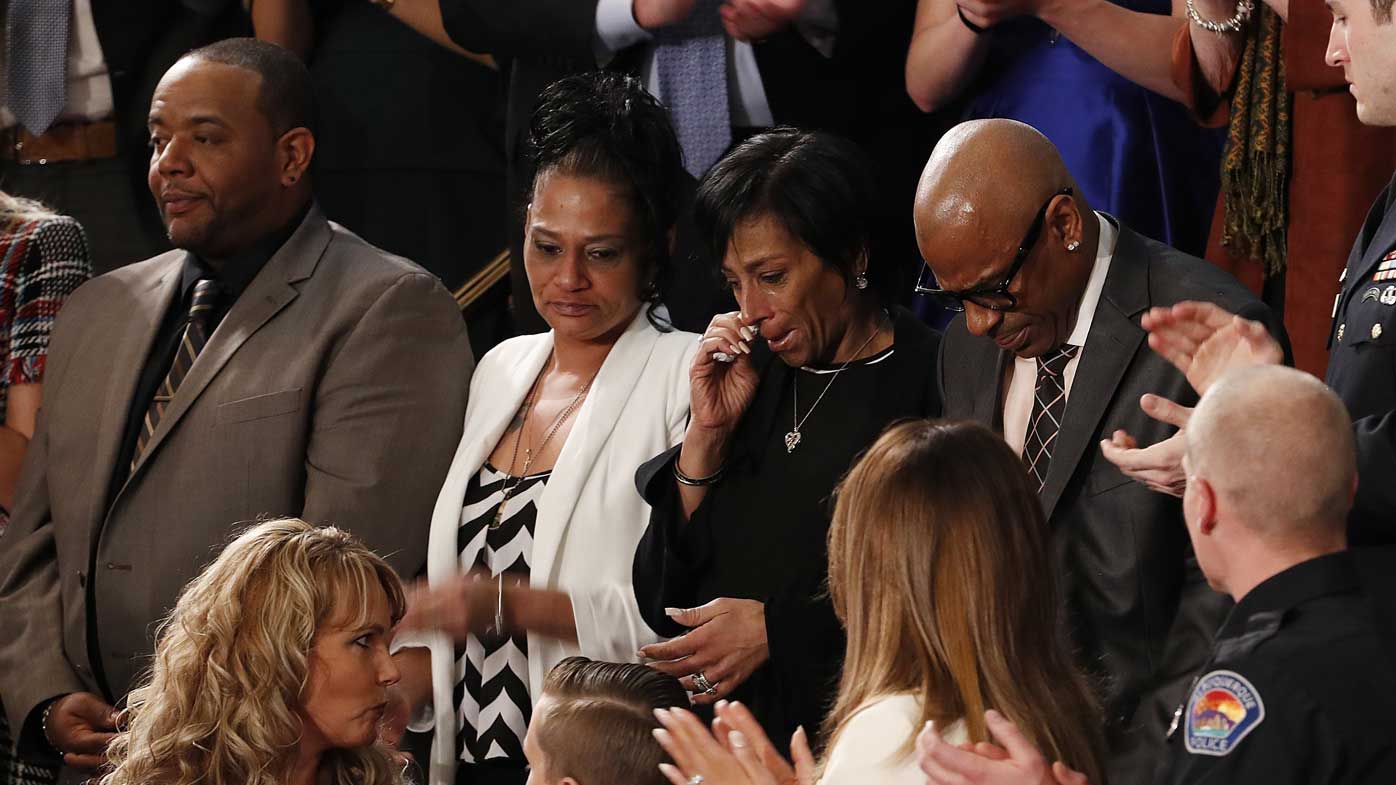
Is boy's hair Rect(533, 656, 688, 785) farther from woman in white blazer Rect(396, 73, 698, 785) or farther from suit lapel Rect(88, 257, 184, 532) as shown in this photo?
suit lapel Rect(88, 257, 184, 532)

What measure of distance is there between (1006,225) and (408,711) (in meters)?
1.48

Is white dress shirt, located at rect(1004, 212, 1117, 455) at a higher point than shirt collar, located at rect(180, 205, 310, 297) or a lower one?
higher

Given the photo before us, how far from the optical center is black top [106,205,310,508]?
3.91 metres

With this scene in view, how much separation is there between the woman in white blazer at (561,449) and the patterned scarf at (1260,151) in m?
1.07

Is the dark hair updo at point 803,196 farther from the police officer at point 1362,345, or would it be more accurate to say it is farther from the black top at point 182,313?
the black top at point 182,313

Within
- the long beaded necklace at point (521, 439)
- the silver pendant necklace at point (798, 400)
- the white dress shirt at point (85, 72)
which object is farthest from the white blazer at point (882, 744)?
the white dress shirt at point (85, 72)

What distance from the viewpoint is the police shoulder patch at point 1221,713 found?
Answer: 2.10m

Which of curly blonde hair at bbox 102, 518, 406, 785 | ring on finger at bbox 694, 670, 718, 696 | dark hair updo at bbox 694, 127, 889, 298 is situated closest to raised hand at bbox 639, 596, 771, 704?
ring on finger at bbox 694, 670, 718, 696

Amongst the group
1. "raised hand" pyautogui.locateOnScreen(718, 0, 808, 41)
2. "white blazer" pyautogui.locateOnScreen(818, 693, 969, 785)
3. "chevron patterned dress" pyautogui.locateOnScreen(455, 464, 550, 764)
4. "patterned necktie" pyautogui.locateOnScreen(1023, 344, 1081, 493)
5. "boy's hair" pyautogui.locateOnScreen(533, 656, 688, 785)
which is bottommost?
"chevron patterned dress" pyautogui.locateOnScreen(455, 464, 550, 764)

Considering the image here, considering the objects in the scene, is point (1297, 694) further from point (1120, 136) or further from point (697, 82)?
point (697, 82)

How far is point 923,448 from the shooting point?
8.43 feet

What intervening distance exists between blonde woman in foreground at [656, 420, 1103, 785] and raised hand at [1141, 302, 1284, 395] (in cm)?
27

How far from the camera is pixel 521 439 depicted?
3.71 m

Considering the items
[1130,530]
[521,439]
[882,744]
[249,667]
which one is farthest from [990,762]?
[521,439]
